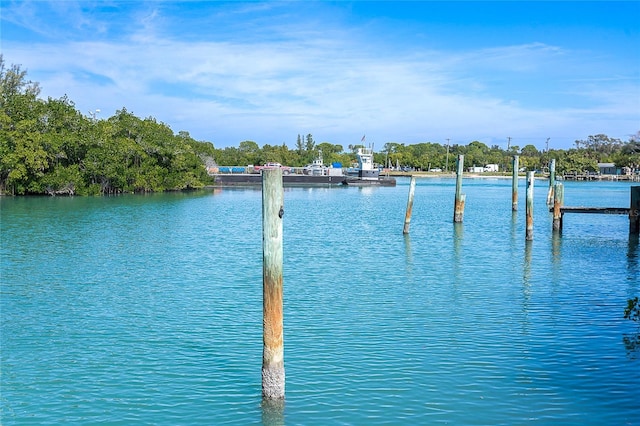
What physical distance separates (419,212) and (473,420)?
134 ft

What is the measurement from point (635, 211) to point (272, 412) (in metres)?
24.7

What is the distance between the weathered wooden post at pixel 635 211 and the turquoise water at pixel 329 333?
49.2 inches

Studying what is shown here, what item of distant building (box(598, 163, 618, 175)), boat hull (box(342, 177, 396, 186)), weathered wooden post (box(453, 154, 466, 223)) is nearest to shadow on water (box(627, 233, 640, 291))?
weathered wooden post (box(453, 154, 466, 223))

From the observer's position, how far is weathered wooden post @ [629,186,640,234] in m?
29.3

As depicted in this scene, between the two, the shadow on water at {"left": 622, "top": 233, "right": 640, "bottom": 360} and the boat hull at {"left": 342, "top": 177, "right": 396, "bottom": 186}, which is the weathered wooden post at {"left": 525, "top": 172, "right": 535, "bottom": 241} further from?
the boat hull at {"left": 342, "top": 177, "right": 396, "bottom": 186}

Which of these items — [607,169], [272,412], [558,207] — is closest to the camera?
[272,412]

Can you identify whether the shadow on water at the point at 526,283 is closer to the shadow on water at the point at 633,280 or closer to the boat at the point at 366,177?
the shadow on water at the point at 633,280

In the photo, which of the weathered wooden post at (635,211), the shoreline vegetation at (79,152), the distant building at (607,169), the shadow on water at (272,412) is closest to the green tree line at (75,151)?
the shoreline vegetation at (79,152)

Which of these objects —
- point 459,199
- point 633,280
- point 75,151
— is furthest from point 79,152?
point 633,280

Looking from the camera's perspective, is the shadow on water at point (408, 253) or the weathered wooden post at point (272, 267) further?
the shadow on water at point (408, 253)

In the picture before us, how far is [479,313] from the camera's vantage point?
16109 millimetres

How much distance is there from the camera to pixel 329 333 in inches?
561

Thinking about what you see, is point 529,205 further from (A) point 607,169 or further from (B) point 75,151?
(A) point 607,169

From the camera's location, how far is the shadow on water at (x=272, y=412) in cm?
975
